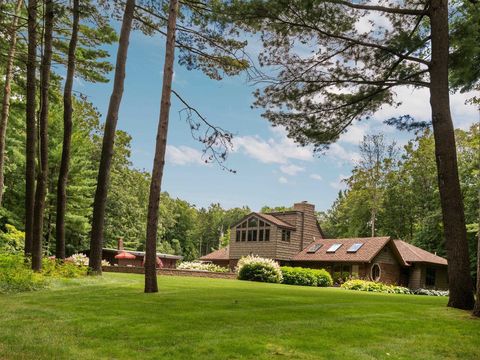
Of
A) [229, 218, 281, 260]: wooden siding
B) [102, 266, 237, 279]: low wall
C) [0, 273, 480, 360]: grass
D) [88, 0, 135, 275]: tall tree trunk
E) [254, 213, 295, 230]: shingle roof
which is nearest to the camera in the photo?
[0, 273, 480, 360]: grass

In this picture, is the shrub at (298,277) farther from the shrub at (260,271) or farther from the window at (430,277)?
the window at (430,277)

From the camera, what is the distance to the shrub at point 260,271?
25808 millimetres

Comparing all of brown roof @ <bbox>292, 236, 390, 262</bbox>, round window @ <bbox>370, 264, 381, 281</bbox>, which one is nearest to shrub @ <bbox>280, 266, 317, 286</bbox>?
brown roof @ <bbox>292, 236, 390, 262</bbox>

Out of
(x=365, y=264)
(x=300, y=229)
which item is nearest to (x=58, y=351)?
(x=365, y=264)

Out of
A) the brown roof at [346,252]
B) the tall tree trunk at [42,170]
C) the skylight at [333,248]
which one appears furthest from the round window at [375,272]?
the tall tree trunk at [42,170]

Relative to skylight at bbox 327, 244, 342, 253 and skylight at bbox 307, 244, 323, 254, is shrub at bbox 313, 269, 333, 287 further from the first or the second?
skylight at bbox 307, 244, 323, 254

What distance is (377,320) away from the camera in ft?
23.5

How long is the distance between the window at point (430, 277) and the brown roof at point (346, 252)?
4576 mm

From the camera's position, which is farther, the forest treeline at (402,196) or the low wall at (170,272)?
the forest treeline at (402,196)

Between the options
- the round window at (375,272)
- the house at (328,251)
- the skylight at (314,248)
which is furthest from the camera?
the skylight at (314,248)

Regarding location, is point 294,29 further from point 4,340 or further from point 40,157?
point 4,340

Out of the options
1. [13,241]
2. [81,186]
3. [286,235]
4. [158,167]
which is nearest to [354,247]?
[286,235]

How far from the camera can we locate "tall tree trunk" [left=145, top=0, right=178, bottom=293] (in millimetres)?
10133

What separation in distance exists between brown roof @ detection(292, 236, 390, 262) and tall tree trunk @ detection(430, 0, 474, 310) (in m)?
21.9
